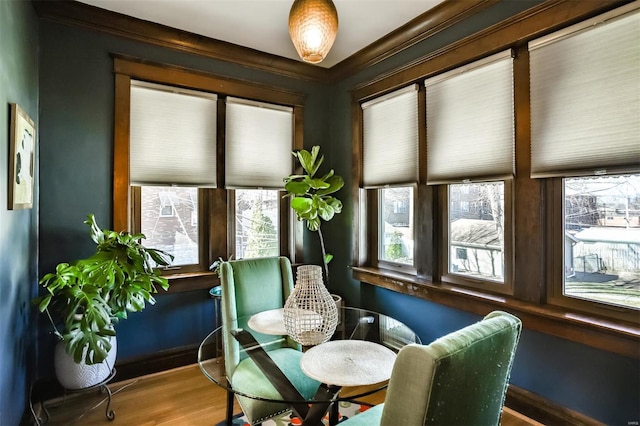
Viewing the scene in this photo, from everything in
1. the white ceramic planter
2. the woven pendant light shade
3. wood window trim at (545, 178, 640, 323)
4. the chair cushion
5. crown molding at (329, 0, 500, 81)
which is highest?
crown molding at (329, 0, 500, 81)

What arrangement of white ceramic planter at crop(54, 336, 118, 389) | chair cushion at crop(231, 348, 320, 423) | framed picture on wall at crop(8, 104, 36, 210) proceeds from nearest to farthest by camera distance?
chair cushion at crop(231, 348, 320, 423) → framed picture on wall at crop(8, 104, 36, 210) → white ceramic planter at crop(54, 336, 118, 389)

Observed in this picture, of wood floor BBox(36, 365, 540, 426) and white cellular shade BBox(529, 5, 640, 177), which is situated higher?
white cellular shade BBox(529, 5, 640, 177)

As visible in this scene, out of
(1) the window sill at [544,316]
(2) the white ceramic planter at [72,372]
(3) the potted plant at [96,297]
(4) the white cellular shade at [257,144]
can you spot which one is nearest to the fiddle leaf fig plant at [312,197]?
(4) the white cellular shade at [257,144]

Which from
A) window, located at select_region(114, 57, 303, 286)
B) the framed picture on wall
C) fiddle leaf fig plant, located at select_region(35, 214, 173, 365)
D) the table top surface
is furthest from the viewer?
window, located at select_region(114, 57, 303, 286)

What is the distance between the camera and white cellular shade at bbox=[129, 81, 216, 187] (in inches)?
108

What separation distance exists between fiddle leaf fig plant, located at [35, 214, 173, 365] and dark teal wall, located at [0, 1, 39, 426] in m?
0.15

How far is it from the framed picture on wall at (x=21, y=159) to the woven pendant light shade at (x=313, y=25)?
1.45m

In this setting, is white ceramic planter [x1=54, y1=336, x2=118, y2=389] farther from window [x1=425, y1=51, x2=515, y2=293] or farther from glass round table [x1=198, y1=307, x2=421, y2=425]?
window [x1=425, y1=51, x2=515, y2=293]

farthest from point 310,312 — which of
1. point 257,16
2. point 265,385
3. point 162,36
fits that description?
point 162,36

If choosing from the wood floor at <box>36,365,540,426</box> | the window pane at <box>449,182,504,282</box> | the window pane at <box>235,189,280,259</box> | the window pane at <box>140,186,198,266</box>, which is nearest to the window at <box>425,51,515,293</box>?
the window pane at <box>449,182,504,282</box>

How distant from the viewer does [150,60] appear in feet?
9.07

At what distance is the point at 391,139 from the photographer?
3.05m

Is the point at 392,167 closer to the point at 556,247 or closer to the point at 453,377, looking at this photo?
the point at 556,247

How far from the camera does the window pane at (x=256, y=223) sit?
10.7ft
